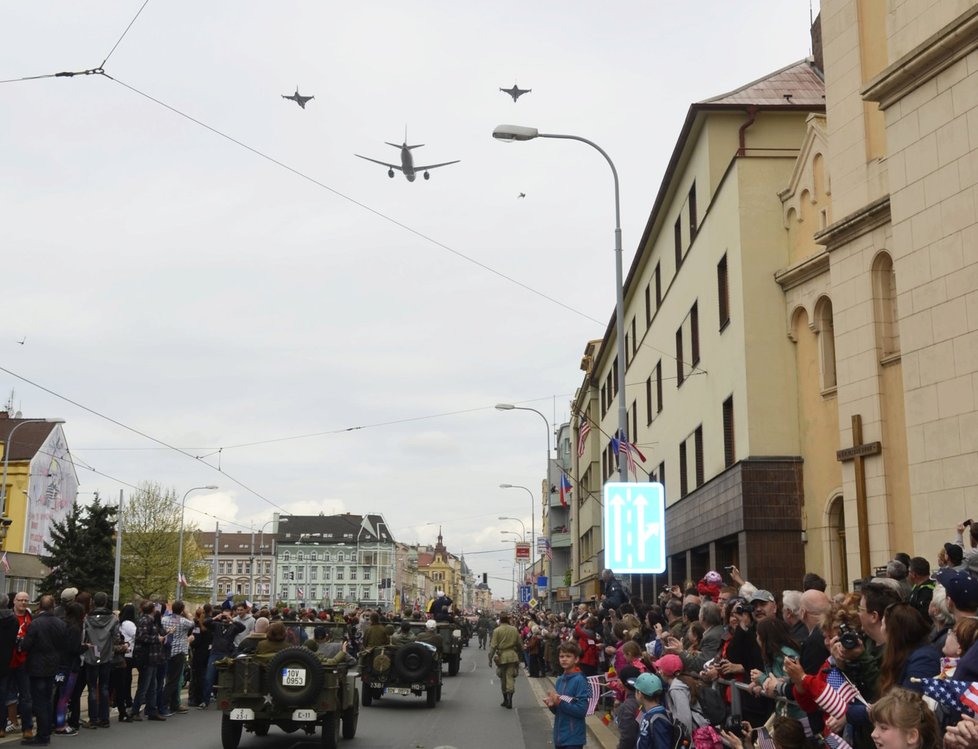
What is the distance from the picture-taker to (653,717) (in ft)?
25.7

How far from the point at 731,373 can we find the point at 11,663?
1604 cm

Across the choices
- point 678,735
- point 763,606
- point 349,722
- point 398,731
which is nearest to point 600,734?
point 398,731

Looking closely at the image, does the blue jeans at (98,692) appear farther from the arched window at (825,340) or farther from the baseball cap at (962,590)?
the arched window at (825,340)

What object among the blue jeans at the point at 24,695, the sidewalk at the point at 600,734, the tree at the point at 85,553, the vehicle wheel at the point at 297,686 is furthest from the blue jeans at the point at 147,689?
the tree at the point at 85,553

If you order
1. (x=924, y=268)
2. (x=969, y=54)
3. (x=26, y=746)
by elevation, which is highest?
(x=969, y=54)

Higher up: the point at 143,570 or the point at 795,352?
the point at 795,352

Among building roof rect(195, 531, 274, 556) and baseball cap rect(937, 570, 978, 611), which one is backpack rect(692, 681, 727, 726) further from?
building roof rect(195, 531, 274, 556)

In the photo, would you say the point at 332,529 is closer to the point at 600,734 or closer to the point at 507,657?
the point at 507,657

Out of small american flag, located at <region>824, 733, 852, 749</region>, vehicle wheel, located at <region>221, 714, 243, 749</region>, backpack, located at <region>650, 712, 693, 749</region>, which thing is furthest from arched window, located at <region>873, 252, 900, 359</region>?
small american flag, located at <region>824, 733, 852, 749</region>

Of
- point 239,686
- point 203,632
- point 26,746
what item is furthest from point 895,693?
point 203,632

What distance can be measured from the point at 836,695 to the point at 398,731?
36.1 feet

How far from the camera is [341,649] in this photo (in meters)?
14.5

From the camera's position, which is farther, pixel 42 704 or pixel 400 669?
pixel 400 669

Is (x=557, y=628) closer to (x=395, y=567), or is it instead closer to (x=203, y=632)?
(x=203, y=632)
